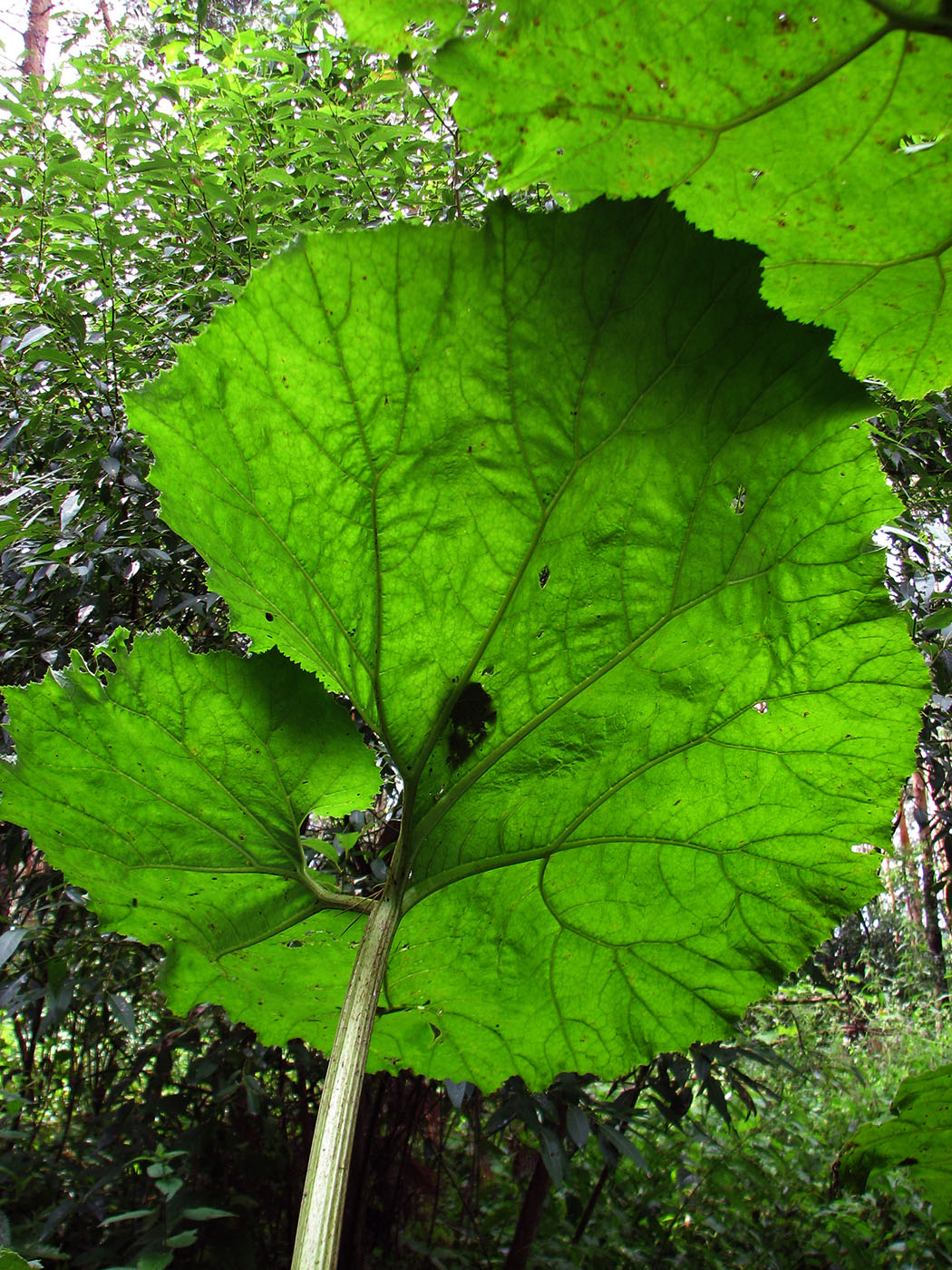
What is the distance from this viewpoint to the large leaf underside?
56 centimetres

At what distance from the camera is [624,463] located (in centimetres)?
60

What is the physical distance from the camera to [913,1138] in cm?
121

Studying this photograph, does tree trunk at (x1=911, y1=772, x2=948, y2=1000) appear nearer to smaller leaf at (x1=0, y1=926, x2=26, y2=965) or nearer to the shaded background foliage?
the shaded background foliage

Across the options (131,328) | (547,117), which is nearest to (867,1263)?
(547,117)

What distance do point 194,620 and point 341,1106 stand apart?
226cm

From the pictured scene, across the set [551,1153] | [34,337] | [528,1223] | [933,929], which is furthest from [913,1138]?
[933,929]

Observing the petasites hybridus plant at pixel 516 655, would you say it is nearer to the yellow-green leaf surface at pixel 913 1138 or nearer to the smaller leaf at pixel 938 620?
the yellow-green leaf surface at pixel 913 1138

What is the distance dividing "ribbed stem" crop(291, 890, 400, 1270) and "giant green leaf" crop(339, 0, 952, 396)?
625 mm

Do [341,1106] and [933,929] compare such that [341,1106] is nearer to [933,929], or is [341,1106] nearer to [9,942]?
[9,942]

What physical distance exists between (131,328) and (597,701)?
2186 mm

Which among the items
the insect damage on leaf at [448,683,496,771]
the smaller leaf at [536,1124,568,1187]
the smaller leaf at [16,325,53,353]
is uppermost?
the smaller leaf at [16,325,53,353]

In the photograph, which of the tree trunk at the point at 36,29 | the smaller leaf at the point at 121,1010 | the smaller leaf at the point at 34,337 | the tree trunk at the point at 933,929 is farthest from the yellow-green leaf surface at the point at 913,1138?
the tree trunk at the point at 36,29

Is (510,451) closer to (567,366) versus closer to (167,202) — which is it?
(567,366)

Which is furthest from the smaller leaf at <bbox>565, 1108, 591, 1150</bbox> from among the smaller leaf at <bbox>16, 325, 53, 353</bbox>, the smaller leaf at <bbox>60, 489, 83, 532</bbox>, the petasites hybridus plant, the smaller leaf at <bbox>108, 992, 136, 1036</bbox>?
the smaller leaf at <bbox>16, 325, 53, 353</bbox>
